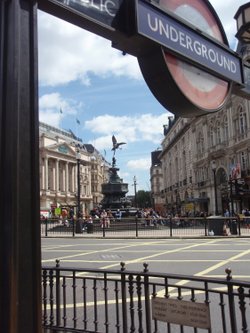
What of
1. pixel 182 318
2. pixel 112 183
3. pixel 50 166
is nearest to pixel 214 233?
pixel 112 183

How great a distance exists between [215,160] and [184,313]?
58.7 metres

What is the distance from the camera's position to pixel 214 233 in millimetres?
25688

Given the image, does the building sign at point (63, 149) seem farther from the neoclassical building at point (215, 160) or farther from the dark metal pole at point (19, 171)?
the dark metal pole at point (19, 171)

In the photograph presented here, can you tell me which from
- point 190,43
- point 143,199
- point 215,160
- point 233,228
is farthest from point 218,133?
point 143,199

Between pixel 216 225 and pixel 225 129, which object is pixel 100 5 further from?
pixel 225 129

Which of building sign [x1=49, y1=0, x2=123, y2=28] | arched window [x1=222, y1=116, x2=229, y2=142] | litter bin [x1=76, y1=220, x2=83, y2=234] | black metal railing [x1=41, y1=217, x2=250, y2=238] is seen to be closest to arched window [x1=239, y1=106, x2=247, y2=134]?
arched window [x1=222, y1=116, x2=229, y2=142]

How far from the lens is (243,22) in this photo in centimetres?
373

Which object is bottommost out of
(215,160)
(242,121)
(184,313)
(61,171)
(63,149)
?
(184,313)

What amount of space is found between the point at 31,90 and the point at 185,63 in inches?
41.9

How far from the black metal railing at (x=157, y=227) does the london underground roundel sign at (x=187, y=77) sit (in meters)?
23.2

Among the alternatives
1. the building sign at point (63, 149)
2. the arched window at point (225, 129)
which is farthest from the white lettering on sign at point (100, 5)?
the building sign at point (63, 149)

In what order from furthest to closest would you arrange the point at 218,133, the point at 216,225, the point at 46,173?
the point at 46,173
the point at 218,133
the point at 216,225

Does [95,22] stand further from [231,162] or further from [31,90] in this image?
[231,162]

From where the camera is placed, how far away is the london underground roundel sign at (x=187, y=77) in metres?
2.45
